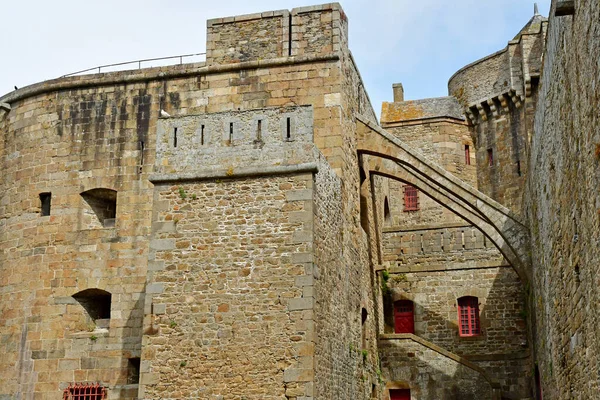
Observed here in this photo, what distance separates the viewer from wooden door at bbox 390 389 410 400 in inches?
688

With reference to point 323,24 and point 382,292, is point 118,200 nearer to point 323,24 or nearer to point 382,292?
point 323,24

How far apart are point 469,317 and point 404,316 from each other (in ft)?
5.30

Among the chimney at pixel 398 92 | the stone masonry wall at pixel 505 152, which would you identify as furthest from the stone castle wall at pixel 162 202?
the chimney at pixel 398 92

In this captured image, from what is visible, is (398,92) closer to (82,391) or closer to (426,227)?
(426,227)

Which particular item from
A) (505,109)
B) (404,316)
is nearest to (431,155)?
(505,109)

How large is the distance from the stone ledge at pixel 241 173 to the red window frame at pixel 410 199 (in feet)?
43.2

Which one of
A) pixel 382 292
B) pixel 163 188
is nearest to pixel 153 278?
pixel 163 188

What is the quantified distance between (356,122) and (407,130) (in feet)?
27.1

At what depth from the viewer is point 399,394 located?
17.6 m

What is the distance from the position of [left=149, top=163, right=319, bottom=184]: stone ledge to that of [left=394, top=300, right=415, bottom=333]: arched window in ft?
29.8

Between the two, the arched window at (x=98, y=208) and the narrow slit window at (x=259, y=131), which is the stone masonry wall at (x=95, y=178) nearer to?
the arched window at (x=98, y=208)

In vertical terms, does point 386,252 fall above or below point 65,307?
above

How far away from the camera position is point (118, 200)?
16.4 metres

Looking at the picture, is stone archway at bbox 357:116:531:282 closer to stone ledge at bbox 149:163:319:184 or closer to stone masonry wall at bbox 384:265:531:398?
stone masonry wall at bbox 384:265:531:398
